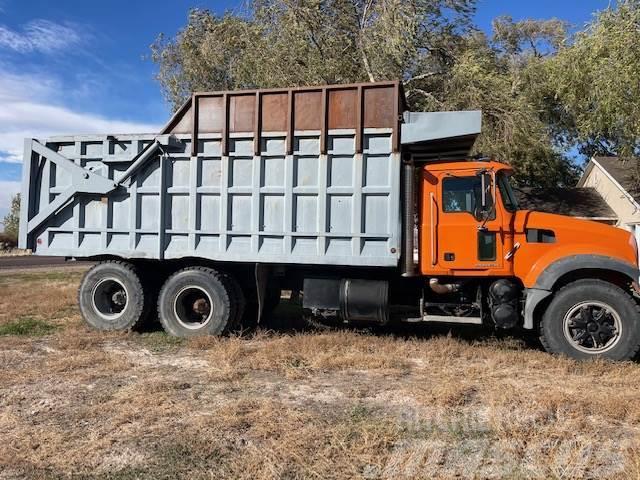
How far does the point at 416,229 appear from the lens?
7.13 meters

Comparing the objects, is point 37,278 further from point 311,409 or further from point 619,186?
point 619,186

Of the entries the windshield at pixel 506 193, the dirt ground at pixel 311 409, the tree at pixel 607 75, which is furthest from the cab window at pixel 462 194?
the tree at pixel 607 75

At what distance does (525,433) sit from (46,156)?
297 inches

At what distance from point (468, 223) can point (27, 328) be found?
6.91m

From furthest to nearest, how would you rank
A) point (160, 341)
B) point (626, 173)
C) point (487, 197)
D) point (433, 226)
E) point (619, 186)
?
point (626, 173)
point (619, 186)
point (160, 341)
point (433, 226)
point (487, 197)

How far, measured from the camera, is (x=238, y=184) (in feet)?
24.9

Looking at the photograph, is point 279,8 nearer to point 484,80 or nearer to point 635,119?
point 484,80

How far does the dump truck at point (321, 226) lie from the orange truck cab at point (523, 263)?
2 cm

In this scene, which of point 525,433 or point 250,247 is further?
Answer: point 250,247

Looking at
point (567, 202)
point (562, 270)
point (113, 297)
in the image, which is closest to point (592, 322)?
point (562, 270)

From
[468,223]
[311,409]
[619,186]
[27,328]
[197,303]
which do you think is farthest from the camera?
[619,186]

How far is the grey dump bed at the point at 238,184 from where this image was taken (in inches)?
279

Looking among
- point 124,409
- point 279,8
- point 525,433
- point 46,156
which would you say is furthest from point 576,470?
point 279,8

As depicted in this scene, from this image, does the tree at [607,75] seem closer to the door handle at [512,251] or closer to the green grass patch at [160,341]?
the door handle at [512,251]
